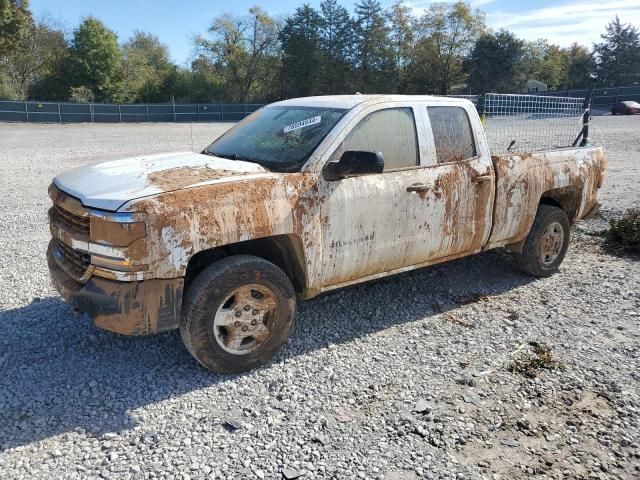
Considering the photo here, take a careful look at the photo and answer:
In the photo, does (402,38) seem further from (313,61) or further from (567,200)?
(567,200)

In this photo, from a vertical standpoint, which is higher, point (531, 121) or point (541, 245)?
point (531, 121)

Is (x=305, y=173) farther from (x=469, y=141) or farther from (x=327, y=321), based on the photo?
(x=469, y=141)

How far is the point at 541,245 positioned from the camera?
5727 mm

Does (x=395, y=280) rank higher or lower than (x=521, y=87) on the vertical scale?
lower

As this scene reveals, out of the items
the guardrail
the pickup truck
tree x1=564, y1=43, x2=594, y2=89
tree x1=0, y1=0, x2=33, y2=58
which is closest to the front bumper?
Answer: the pickup truck

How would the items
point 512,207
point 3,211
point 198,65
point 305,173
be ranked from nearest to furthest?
1. point 305,173
2. point 512,207
3. point 3,211
4. point 198,65

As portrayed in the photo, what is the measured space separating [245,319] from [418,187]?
1.74 metres

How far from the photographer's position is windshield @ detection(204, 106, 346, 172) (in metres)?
4.09

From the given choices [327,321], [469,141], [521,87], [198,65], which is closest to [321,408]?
[327,321]

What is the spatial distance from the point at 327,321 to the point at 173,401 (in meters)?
1.61

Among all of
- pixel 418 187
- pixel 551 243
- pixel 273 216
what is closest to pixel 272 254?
pixel 273 216

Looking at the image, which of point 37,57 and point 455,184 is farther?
point 37,57

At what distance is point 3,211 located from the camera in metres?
8.52

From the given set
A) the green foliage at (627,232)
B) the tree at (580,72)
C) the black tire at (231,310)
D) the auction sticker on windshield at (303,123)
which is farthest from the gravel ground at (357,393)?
the tree at (580,72)
